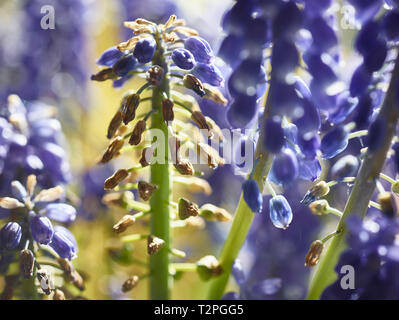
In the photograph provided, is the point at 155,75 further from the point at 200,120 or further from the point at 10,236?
the point at 10,236

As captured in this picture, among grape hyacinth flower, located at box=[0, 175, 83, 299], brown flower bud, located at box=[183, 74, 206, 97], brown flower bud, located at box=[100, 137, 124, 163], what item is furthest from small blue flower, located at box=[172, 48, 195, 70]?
grape hyacinth flower, located at box=[0, 175, 83, 299]

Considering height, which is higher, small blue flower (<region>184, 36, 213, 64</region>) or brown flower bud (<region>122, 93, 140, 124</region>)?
small blue flower (<region>184, 36, 213, 64</region>)

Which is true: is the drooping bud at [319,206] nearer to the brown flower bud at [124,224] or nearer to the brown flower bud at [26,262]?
the brown flower bud at [124,224]

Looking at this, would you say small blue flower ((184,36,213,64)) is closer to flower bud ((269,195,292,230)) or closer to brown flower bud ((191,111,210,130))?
brown flower bud ((191,111,210,130))

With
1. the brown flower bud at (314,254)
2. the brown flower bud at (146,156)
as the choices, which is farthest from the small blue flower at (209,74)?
the brown flower bud at (314,254)

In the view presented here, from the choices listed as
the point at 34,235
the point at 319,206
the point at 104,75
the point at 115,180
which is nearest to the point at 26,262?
the point at 34,235
